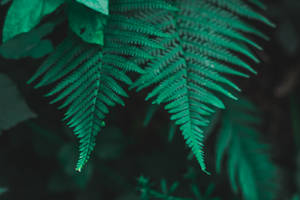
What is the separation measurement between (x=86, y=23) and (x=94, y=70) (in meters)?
0.12

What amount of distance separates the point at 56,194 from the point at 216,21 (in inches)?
38.8

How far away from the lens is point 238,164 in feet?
3.89

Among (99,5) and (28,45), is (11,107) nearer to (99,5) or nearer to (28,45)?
(28,45)

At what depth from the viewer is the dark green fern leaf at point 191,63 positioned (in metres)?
0.69

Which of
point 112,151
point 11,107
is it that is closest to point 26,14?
point 11,107

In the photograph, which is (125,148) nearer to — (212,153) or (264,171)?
(212,153)

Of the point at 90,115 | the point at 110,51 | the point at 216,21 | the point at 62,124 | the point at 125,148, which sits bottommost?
the point at 125,148

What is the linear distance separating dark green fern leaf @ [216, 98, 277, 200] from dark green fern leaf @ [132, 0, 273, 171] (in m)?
0.40

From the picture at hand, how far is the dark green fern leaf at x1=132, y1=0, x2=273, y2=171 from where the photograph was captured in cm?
69

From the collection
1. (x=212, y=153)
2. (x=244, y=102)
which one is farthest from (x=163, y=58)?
(x=212, y=153)

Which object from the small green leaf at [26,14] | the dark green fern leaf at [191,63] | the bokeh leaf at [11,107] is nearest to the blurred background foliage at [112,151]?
the bokeh leaf at [11,107]

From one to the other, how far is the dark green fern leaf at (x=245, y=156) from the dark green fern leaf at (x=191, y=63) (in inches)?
15.7

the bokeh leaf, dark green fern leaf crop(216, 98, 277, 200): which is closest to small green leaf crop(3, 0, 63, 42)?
the bokeh leaf

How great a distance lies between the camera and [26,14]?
2.40 ft
